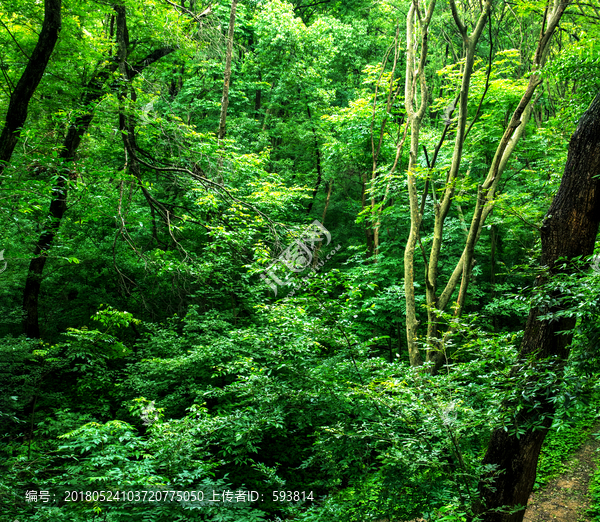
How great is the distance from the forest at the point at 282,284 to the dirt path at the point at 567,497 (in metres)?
0.21

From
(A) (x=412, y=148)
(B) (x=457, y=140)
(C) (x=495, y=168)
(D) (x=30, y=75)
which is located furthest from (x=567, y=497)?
(D) (x=30, y=75)

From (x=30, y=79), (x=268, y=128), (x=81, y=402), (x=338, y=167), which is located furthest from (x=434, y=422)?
(x=268, y=128)

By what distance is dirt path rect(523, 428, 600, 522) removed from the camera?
4.68 m

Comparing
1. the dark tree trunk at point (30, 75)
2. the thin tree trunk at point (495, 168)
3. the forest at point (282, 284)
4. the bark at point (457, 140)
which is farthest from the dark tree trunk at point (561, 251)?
the dark tree trunk at point (30, 75)

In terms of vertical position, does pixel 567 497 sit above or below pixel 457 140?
below

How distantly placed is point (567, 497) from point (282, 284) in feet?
15.7

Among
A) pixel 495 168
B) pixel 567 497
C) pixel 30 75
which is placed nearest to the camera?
pixel 30 75

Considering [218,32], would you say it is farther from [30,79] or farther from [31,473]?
[31,473]

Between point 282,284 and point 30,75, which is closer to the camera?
point 30,75

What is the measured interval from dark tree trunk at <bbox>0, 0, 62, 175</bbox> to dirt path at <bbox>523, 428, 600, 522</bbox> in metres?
7.48

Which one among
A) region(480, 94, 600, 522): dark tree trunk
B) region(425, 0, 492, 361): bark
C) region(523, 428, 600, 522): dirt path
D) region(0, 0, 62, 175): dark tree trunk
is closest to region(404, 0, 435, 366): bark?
region(425, 0, 492, 361): bark

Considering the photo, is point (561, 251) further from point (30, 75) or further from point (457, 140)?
point (30, 75)

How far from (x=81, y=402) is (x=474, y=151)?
901 centimetres

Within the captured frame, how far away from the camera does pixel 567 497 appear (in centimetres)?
498
